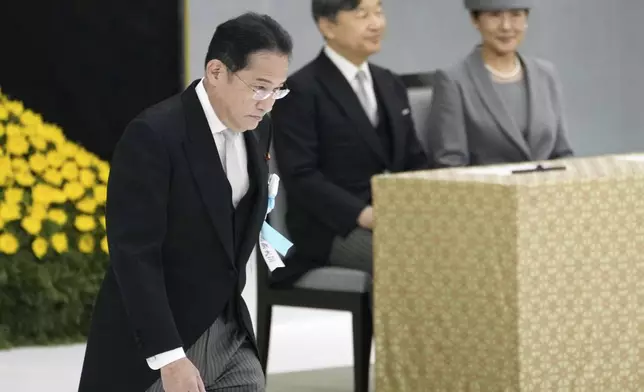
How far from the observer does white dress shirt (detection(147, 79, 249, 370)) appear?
2785 millimetres

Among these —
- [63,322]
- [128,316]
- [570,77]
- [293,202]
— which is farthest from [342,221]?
[570,77]

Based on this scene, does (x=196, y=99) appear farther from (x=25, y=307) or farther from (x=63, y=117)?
(x=63, y=117)

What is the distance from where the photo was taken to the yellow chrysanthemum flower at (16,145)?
17.8 ft

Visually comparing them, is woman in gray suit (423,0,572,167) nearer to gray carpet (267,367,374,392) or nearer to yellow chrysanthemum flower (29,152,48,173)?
gray carpet (267,367,374,392)

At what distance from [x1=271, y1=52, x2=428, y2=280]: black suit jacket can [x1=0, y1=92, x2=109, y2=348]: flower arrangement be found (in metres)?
1.17

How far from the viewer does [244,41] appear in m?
2.70

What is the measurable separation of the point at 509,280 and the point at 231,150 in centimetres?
122

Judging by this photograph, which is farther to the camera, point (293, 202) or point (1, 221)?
point (1, 221)

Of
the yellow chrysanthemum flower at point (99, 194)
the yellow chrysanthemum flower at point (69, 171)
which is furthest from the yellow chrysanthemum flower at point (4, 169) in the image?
the yellow chrysanthemum flower at point (99, 194)

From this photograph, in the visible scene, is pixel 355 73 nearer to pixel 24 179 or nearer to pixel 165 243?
pixel 24 179

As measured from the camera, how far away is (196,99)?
2779mm

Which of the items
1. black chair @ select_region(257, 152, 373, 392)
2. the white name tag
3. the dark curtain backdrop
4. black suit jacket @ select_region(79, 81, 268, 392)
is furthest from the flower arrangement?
black suit jacket @ select_region(79, 81, 268, 392)

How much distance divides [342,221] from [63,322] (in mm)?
1472

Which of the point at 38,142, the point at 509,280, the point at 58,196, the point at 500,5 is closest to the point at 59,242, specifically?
the point at 58,196
